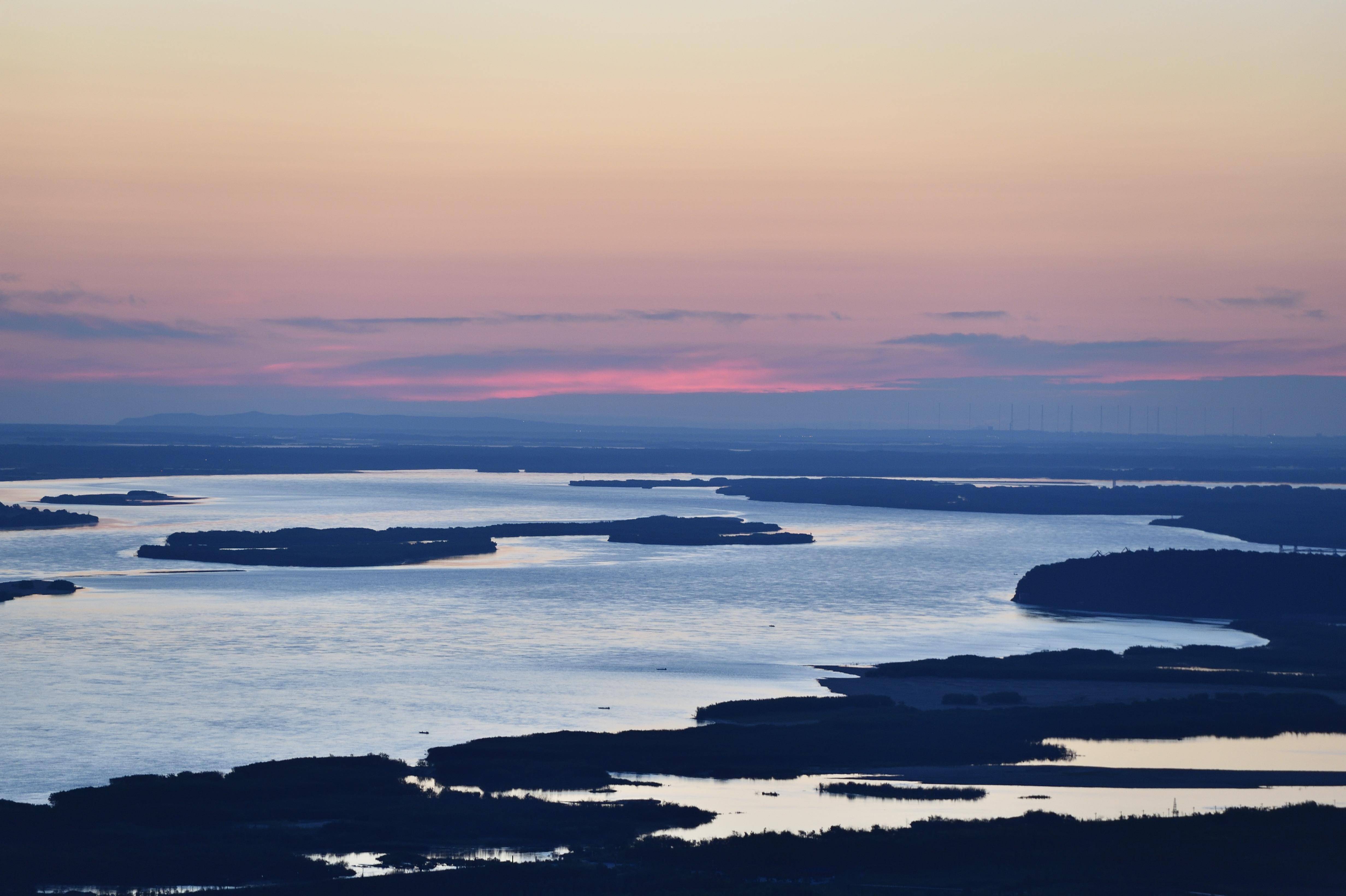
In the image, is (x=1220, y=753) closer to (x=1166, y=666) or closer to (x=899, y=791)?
(x=899, y=791)

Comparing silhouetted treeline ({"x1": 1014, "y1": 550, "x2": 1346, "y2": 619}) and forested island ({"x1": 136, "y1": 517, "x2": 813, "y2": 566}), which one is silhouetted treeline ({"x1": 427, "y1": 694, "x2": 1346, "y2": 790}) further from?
forested island ({"x1": 136, "y1": 517, "x2": 813, "y2": 566})

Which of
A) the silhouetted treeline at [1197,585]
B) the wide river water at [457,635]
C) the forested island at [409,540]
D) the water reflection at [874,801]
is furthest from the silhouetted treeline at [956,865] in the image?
the forested island at [409,540]

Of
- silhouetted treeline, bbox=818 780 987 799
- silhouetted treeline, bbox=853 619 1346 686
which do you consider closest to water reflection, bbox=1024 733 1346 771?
silhouetted treeline, bbox=818 780 987 799

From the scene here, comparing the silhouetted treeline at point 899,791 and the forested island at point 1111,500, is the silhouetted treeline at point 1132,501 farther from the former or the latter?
the silhouetted treeline at point 899,791

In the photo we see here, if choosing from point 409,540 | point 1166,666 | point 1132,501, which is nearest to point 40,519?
point 409,540

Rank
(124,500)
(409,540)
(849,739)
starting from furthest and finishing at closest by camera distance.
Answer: (124,500), (409,540), (849,739)

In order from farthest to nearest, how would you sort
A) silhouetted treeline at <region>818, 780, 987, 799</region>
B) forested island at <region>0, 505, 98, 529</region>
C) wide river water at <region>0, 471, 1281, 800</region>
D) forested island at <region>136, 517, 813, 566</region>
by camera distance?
forested island at <region>0, 505, 98, 529</region> < forested island at <region>136, 517, 813, 566</region> < wide river water at <region>0, 471, 1281, 800</region> < silhouetted treeline at <region>818, 780, 987, 799</region>
